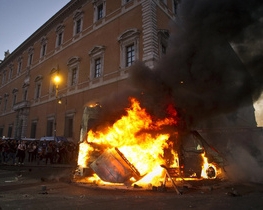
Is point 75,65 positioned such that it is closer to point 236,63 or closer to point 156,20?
point 156,20

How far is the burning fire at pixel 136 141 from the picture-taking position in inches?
280

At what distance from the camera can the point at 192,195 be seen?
195 inches

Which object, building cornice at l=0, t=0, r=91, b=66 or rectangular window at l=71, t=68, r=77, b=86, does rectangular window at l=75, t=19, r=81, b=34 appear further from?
Answer: rectangular window at l=71, t=68, r=77, b=86

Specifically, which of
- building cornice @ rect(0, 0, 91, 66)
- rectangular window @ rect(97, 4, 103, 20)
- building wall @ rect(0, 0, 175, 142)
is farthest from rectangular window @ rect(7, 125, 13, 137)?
rectangular window @ rect(97, 4, 103, 20)

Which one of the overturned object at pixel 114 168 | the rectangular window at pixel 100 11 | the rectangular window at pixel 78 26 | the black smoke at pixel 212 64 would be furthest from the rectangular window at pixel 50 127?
the overturned object at pixel 114 168

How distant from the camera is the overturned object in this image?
6191mm

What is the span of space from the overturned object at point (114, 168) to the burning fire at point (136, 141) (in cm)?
28

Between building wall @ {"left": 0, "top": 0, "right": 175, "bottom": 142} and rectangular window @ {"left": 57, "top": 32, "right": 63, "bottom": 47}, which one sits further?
rectangular window @ {"left": 57, "top": 32, "right": 63, "bottom": 47}

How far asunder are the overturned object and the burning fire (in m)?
0.28

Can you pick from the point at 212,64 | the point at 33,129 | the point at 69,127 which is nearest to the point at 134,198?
the point at 212,64

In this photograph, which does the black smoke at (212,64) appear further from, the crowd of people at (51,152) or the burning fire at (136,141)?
the crowd of people at (51,152)

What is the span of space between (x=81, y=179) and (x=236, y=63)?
6962 millimetres

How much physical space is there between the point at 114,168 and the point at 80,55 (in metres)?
15.6

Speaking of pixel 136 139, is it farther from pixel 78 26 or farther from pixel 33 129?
pixel 33 129
